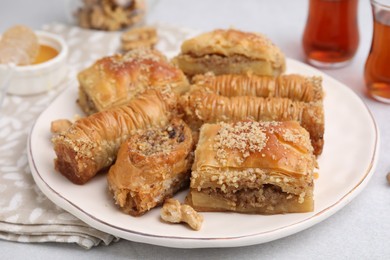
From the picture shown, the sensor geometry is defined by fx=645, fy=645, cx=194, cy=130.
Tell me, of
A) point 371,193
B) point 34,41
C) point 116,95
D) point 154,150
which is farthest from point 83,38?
point 371,193

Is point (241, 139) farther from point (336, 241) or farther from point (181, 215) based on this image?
point (336, 241)

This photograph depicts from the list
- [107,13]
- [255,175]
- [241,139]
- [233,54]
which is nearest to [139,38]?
[107,13]

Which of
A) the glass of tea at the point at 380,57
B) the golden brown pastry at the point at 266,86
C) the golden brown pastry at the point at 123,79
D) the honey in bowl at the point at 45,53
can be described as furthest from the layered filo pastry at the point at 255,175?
the honey in bowl at the point at 45,53

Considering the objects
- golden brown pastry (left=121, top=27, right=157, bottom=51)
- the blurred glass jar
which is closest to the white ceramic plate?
golden brown pastry (left=121, top=27, right=157, bottom=51)

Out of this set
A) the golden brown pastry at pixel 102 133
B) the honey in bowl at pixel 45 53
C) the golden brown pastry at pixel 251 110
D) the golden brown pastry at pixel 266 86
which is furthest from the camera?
the honey in bowl at pixel 45 53

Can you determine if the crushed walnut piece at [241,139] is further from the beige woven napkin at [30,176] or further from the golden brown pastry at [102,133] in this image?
the beige woven napkin at [30,176]

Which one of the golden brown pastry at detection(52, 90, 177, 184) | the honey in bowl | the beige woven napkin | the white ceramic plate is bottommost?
the beige woven napkin

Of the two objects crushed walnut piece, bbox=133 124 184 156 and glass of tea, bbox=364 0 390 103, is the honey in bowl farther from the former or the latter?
glass of tea, bbox=364 0 390 103
